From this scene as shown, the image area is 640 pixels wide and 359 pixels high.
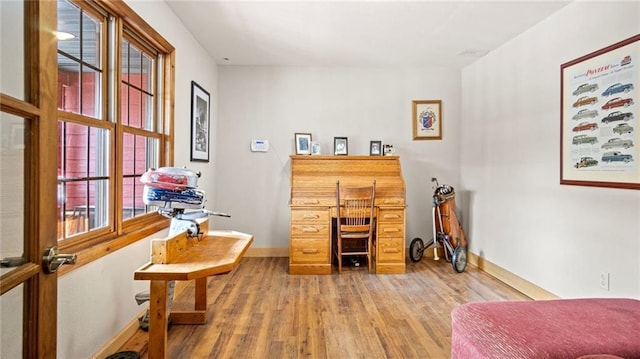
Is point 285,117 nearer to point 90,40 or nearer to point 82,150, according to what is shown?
point 90,40

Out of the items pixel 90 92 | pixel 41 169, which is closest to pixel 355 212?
pixel 90 92

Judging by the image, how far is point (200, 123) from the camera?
3.73 m

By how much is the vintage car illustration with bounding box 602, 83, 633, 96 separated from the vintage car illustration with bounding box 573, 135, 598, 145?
0.31 meters

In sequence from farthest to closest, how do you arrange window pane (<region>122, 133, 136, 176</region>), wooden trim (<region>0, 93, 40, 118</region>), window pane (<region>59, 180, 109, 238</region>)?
window pane (<region>122, 133, 136, 176</region>) < window pane (<region>59, 180, 109, 238</region>) < wooden trim (<region>0, 93, 40, 118</region>)

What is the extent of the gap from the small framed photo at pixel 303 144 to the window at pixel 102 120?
6.32ft

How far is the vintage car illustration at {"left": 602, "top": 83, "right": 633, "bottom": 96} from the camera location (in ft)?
7.21

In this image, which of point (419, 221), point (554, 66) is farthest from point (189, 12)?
point (419, 221)

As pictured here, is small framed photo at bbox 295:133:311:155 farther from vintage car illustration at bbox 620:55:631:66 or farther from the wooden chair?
vintage car illustration at bbox 620:55:631:66

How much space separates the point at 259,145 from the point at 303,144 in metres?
0.58

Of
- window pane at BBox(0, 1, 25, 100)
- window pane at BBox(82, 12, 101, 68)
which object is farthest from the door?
window pane at BBox(82, 12, 101, 68)

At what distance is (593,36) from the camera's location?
8.13ft

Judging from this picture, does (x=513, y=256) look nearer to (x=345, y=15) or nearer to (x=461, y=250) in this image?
(x=461, y=250)

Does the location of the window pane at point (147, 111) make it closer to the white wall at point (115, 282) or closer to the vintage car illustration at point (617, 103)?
the white wall at point (115, 282)

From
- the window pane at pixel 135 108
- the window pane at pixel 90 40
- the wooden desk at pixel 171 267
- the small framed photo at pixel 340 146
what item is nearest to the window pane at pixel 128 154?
the window pane at pixel 135 108
